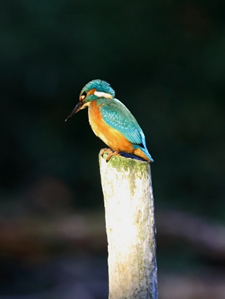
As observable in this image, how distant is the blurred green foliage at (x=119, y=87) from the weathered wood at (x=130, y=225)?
21.4ft

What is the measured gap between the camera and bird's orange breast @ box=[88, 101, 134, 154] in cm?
365

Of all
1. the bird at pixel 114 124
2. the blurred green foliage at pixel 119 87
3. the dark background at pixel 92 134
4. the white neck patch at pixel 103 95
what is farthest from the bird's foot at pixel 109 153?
the blurred green foliage at pixel 119 87

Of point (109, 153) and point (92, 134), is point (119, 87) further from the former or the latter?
point (109, 153)

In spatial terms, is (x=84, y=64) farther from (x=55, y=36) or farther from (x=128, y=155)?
(x=128, y=155)

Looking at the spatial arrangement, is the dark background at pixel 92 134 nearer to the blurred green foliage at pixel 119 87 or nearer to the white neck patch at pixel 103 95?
the blurred green foliage at pixel 119 87

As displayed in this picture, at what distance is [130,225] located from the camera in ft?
10.6

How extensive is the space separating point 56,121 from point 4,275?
12.1 feet

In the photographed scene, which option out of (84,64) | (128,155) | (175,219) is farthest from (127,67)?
(128,155)

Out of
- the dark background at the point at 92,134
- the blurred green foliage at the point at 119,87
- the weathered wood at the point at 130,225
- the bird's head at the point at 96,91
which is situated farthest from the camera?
the blurred green foliage at the point at 119,87

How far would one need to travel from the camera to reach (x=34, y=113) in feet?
36.1

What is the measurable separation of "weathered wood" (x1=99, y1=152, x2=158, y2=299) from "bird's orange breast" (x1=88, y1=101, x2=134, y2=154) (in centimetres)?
36

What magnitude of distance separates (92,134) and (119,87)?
3.53 ft

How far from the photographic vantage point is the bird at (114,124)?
3619 millimetres

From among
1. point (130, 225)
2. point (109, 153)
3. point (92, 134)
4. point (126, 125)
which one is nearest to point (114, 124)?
point (126, 125)
